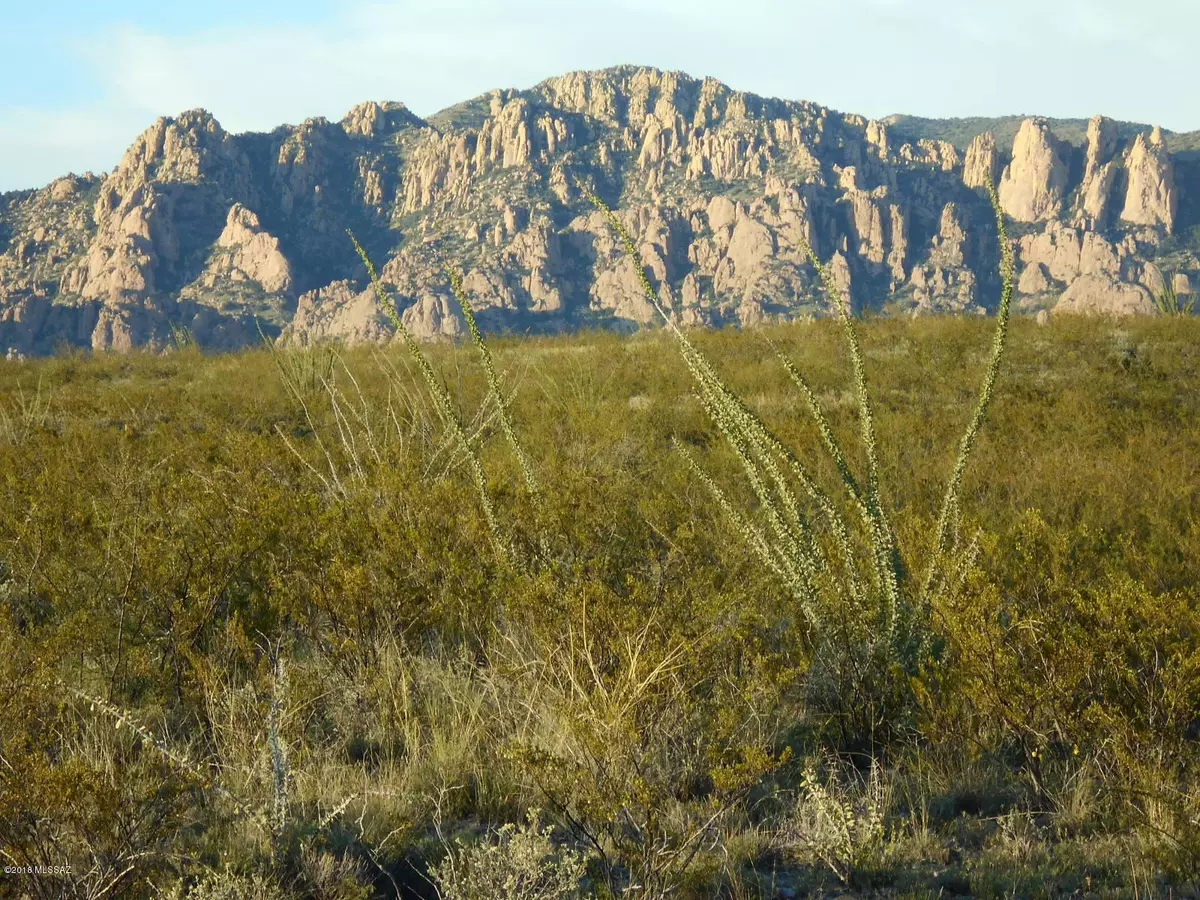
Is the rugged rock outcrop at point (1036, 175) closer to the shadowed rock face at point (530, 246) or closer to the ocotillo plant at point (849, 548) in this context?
the shadowed rock face at point (530, 246)

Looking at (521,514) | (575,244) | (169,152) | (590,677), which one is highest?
(169,152)

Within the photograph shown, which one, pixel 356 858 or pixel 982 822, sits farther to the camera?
pixel 982 822

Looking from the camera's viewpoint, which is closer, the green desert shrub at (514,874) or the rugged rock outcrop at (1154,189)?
the green desert shrub at (514,874)

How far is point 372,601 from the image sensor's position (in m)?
4.54

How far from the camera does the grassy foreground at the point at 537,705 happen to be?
8.98ft

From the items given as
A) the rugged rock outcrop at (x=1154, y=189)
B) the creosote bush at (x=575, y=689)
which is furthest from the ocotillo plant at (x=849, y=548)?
the rugged rock outcrop at (x=1154, y=189)

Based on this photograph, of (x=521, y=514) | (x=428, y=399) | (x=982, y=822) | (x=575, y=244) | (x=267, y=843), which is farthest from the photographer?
(x=575, y=244)

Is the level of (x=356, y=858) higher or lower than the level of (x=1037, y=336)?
lower

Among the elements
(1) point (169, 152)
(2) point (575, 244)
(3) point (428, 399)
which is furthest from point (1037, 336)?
(1) point (169, 152)

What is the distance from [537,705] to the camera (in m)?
3.84

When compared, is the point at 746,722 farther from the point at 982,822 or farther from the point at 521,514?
the point at 521,514

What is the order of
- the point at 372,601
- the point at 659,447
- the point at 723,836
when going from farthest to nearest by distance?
1. the point at 659,447
2. the point at 372,601
3. the point at 723,836

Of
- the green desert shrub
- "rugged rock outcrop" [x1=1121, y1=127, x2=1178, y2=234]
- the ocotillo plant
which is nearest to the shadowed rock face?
"rugged rock outcrop" [x1=1121, y1=127, x2=1178, y2=234]

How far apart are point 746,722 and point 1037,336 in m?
13.9
